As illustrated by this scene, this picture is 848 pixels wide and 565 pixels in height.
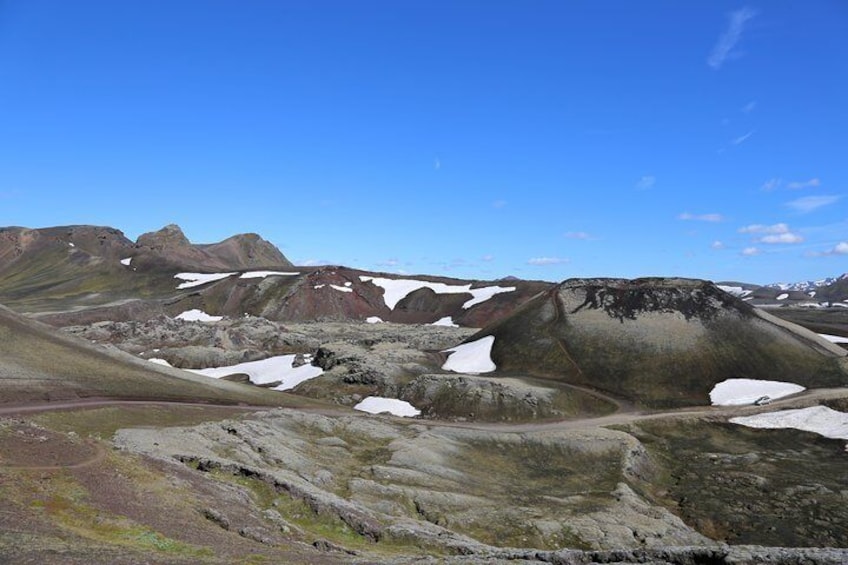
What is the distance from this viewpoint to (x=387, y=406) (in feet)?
261

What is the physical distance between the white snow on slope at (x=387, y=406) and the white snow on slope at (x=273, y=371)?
15.1 metres

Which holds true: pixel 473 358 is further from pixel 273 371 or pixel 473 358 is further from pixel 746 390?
pixel 746 390

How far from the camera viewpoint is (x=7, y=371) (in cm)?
5634

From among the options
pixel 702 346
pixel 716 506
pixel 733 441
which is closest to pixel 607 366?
pixel 702 346

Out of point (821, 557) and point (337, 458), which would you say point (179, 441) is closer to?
point (337, 458)

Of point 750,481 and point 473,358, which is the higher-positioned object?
point 473,358

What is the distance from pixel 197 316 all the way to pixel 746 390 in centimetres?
15960

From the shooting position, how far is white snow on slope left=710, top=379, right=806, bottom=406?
83.2 meters

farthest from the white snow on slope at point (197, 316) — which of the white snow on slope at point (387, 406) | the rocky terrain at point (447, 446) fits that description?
the white snow on slope at point (387, 406)

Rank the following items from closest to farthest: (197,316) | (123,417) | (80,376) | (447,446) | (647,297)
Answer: (123,417)
(447,446)
(80,376)
(647,297)
(197,316)

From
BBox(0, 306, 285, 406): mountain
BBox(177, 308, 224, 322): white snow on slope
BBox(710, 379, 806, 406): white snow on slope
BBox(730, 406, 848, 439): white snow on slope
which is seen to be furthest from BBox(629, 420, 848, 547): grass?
BBox(177, 308, 224, 322): white snow on slope

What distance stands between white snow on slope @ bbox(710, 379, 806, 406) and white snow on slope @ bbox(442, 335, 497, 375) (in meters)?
35.6

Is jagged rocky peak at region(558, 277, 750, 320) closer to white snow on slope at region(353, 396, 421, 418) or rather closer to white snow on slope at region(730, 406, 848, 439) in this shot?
white snow on slope at region(730, 406, 848, 439)

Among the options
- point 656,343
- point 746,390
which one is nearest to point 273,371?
point 656,343
